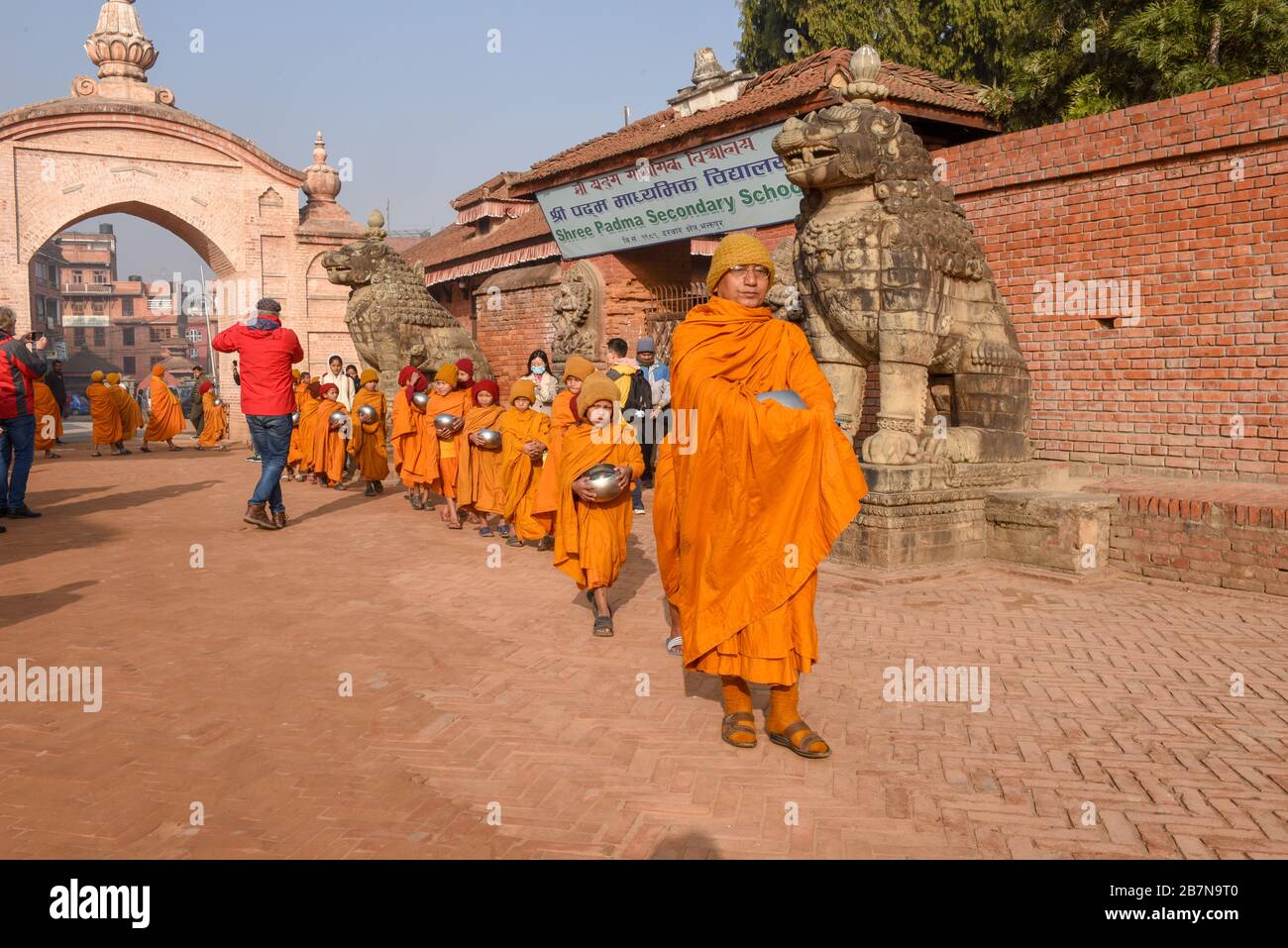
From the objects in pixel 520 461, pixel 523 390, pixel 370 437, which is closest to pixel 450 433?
pixel 520 461

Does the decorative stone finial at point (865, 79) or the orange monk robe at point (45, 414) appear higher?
the decorative stone finial at point (865, 79)

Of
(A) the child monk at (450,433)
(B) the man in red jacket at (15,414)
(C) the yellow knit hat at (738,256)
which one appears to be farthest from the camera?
(A) the child monk at (450,433)

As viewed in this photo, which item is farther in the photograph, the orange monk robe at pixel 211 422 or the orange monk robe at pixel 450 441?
the orange monk robe at pixel 211 422

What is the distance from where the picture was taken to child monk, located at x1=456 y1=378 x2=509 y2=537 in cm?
943

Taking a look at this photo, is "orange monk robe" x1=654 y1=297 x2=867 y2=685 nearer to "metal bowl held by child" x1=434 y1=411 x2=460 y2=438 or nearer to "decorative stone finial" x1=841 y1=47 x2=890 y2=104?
"decorative stone finial" x1=841 y1=47 x2=890 y2=104

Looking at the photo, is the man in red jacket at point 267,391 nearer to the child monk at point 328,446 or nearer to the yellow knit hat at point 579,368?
the child monk at point 328,446

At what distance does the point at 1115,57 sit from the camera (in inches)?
500

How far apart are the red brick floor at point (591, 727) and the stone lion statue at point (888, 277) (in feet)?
4.74

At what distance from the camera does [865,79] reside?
784 centimetres

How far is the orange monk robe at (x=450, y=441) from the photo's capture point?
383 inches

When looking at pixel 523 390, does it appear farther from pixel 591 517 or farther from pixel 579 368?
pixel 591 517

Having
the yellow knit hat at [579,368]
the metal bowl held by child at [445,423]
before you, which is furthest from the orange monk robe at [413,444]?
the yellow knit hat at [579,368]

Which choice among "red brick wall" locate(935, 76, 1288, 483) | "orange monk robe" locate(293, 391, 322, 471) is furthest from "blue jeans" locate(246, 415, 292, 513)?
"red brick wall" locate(935, 76, 1288, 483)

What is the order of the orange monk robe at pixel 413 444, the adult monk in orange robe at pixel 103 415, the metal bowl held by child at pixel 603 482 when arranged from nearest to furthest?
the metal bowl held by child at pixel 603 482 → the orange monk robe at pixel 413 444 → the adult monk in orange robe at pixel 103 415
